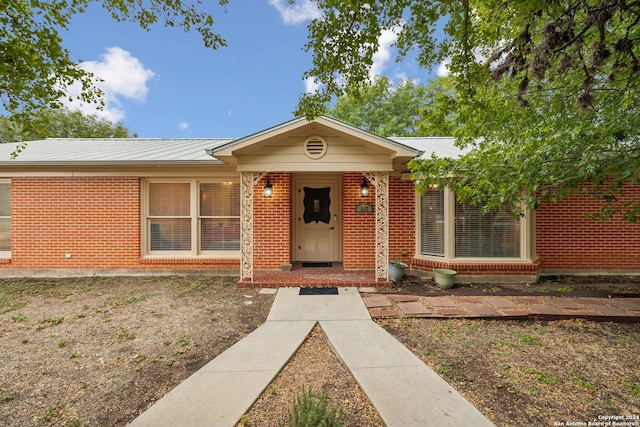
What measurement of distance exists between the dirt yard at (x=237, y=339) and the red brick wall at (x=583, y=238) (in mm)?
3508

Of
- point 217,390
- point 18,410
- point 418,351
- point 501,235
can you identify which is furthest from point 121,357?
point 501,235

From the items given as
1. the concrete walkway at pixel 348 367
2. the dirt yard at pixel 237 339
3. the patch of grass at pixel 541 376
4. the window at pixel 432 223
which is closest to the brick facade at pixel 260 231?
the window at pixel 432 223

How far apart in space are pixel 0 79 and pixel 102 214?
552 centimetres

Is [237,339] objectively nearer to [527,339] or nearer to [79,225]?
[527,339]

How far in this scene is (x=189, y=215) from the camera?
699 centimetres

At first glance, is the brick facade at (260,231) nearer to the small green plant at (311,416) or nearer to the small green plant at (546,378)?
the small green plant at (546,378)

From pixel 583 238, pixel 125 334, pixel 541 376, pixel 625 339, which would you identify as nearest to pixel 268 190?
pixel 125 334

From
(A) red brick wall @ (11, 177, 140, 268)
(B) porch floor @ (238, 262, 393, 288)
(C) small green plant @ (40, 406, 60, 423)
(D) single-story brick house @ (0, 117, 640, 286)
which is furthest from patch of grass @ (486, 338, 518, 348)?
(A) red brick wall @ (11, 177, 140, 268)

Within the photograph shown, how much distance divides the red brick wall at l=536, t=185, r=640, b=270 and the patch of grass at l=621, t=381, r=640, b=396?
488 cm

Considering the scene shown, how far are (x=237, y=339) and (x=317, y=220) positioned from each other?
175 inches

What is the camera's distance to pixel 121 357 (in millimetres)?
3240

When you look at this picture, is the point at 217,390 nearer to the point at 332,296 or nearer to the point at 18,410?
the point at 18,410

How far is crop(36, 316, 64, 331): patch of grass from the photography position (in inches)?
159

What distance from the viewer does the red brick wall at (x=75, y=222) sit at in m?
6.79
